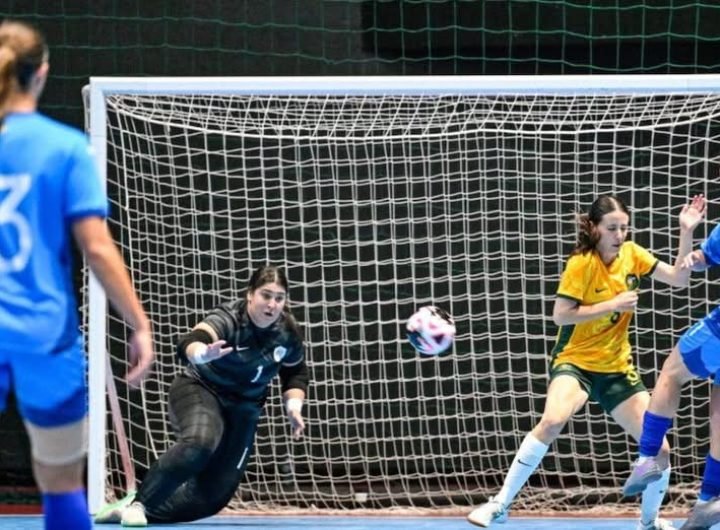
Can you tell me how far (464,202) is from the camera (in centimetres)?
953

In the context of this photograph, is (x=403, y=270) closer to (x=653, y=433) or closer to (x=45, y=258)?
(x=653, y=433)

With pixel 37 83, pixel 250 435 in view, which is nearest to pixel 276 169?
pixel 250 435

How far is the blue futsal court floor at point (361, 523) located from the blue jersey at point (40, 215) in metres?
3.66

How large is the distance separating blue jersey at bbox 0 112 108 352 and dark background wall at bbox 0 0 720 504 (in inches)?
228

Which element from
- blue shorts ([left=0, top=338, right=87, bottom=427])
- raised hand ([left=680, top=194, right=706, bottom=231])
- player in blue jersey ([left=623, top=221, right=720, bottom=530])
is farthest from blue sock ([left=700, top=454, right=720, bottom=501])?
blue shorts ([left=0, top=338, right=87, bottom=427])

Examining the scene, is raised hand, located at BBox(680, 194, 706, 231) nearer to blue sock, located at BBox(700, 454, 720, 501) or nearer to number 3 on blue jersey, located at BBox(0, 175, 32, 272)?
blue sock, located at BBox(700, 454, 720, 501)

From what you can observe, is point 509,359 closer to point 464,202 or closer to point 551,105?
point 464,202

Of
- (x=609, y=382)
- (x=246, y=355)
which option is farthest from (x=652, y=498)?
(x=246, y=355)

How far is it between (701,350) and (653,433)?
514 millimetres

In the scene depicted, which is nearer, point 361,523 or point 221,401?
point 221,401

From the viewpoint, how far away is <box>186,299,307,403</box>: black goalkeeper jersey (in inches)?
297

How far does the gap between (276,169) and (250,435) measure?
2.46 meters

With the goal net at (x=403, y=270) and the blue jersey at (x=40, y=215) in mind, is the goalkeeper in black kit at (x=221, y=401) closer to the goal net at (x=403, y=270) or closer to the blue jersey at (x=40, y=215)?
the goal net at (x=403, y=270)

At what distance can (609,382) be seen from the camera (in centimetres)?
748
